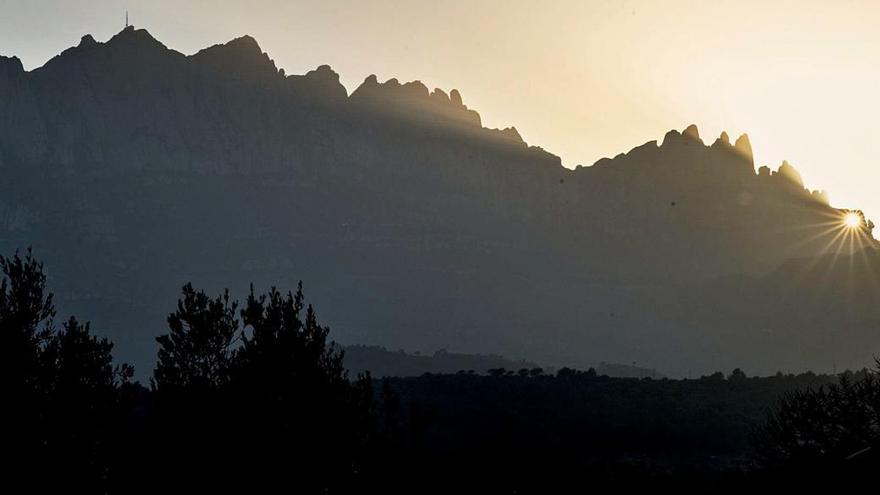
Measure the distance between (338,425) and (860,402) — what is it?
34564 millimetres

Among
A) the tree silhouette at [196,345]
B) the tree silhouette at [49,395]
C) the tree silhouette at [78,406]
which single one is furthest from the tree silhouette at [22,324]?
the tree silhouette at [196,345]

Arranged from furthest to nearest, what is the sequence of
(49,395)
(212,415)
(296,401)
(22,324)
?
(212,415) < (296,401) < (22,324) < (49,395)

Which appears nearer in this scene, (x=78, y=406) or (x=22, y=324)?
(x=78, y=406)

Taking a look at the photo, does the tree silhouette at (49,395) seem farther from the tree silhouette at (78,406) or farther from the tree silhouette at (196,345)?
the tree silhouette at (196,345)

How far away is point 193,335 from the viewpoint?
44031 millimetres

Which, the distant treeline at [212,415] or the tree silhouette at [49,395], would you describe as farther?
the distant treeline at [212,415]

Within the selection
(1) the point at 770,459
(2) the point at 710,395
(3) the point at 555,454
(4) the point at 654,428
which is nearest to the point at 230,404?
(1) the point at 770,459

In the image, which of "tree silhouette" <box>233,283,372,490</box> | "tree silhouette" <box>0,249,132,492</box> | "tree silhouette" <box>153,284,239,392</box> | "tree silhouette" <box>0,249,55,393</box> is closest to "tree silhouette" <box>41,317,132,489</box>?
"tree silhouette" <box>0,249,132,492</box>

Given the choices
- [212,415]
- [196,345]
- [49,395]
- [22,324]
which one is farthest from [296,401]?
[22,324]

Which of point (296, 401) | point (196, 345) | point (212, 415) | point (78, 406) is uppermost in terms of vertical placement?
point (196, 345)

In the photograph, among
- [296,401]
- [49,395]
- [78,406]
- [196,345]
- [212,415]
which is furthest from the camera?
[196,345]

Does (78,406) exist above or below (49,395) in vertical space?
below

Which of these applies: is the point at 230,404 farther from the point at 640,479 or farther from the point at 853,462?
the point at 640,479

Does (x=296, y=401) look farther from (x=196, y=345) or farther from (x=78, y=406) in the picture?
(x=78, y=406)
